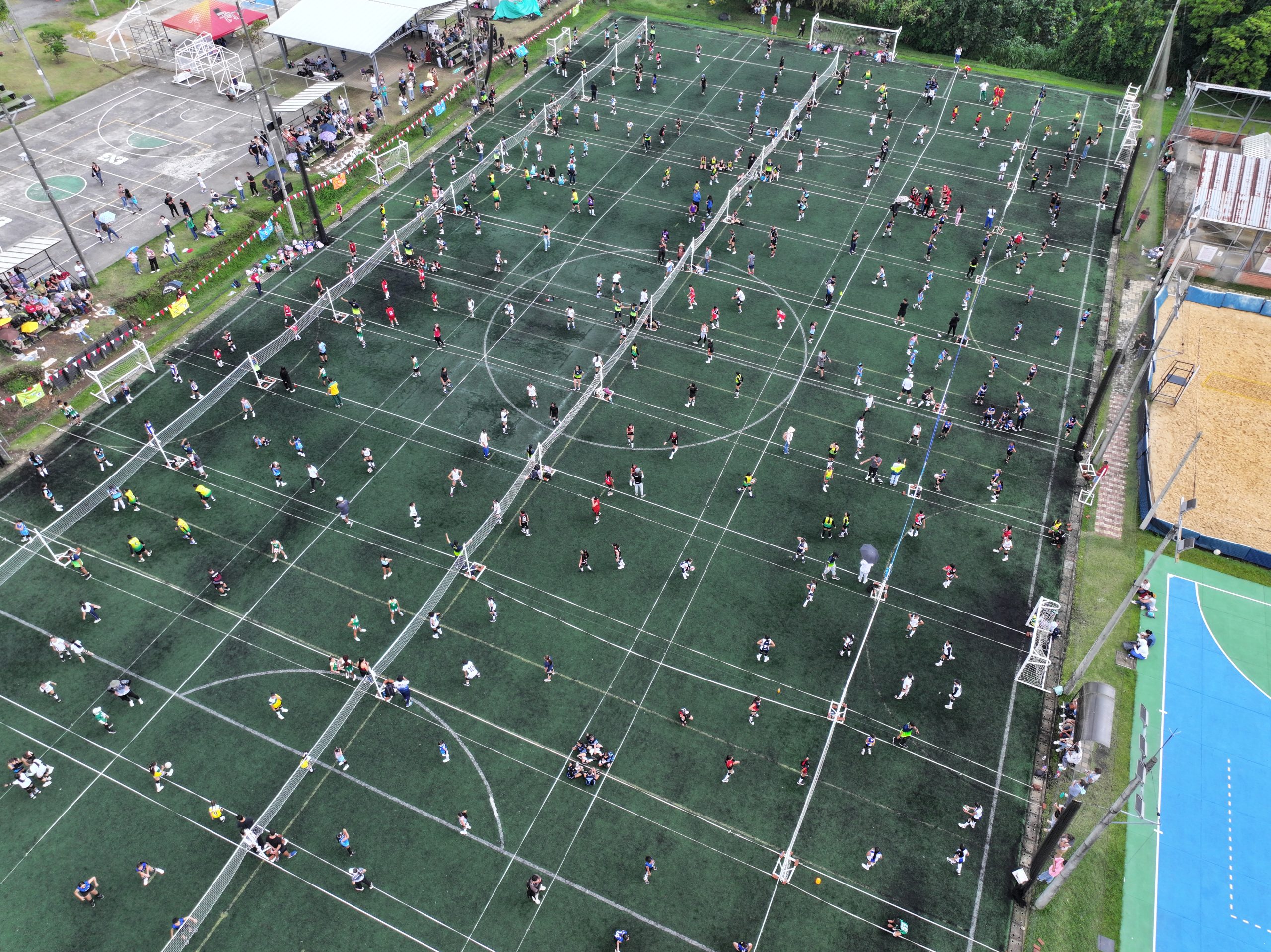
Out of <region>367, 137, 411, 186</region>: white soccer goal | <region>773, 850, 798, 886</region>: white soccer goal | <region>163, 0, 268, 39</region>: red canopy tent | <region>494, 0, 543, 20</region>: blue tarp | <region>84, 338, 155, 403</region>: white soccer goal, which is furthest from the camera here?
<region>494, 0, 543, 20</region>: blue tarp

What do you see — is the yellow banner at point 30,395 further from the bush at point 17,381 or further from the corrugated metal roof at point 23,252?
the corrugated metal roof at point 23,252

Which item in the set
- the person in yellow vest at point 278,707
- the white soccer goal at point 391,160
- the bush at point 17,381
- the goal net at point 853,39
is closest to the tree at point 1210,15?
the goal net at point 853,39

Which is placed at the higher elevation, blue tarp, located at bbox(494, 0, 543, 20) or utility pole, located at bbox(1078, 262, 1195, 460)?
blue tarp, located at bbox(494, 0, 543, 20)

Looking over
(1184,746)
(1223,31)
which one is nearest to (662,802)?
(1184,746)

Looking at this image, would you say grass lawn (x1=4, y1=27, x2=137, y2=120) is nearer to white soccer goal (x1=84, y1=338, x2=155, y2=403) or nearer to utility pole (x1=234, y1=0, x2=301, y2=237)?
utility pole (x1=234, y1=0, x2=301, y2=237)

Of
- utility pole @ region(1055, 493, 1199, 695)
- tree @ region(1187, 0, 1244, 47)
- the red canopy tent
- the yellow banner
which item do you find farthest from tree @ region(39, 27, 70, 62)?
tree @ region(1187, 0, 1244, 47)

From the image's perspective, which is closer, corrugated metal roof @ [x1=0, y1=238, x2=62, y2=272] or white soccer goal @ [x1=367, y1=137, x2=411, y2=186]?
corrugated metal roof @ [x1=0, y1=238, x2=62, y2=272]

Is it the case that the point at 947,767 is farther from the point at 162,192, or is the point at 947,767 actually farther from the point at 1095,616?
the point at 162,192
